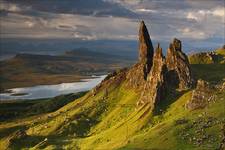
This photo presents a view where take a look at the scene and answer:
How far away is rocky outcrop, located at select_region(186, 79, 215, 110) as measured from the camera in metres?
109

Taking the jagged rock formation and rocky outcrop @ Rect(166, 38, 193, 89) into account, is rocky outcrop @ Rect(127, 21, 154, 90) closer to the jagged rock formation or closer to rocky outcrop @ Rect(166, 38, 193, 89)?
the jagged rock formation

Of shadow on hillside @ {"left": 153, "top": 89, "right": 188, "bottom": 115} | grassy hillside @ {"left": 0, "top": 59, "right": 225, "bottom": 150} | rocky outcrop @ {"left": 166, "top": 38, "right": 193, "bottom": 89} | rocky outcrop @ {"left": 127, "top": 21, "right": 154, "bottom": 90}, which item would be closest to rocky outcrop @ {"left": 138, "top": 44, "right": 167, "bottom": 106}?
shadow on hillside @ {"left": 153, "top": 89, "right": 188, "bottom": 115}

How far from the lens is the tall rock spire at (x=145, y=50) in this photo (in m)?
169

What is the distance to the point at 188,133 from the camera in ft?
306

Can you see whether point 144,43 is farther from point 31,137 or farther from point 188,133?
point 188,133

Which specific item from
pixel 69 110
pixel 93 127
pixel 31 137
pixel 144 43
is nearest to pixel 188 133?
pixel 93 127

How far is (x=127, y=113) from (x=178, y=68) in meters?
23.8

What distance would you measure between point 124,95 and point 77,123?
2143 centimetres

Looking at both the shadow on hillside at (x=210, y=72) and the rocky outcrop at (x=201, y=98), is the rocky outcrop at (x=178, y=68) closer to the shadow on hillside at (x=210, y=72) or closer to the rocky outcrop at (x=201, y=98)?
the shadow on hillside at (x=210, y=72)

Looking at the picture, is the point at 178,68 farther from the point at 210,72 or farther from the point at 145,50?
the point at 145,50

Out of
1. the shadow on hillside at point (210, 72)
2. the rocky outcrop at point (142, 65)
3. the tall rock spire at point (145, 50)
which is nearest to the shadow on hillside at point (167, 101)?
the shadow on hillside at point (210, 72)

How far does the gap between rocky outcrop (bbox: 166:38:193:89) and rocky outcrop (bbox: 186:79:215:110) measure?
16.7 metres

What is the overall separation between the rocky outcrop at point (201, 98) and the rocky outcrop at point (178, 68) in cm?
1675

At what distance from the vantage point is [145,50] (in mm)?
173750
